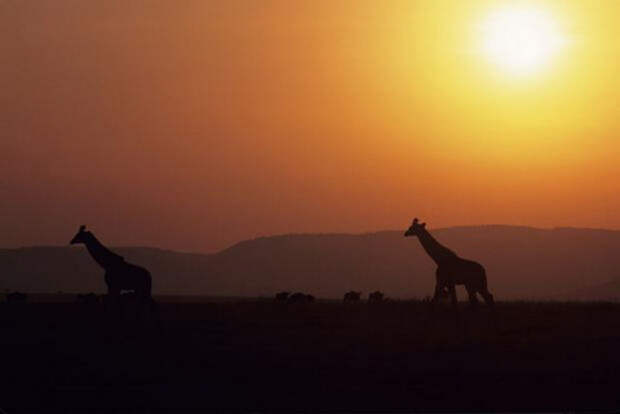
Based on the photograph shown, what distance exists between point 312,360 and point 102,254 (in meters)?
7.57

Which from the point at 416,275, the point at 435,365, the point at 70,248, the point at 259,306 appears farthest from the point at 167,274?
the point at 435,365

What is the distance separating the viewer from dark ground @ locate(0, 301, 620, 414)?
18594 millimetres

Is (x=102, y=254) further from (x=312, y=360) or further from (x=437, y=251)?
(x=312, y=360)

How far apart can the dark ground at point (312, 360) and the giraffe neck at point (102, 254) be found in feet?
4.32

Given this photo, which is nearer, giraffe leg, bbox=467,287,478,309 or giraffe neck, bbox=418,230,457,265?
giraffe neck, bbox=418,230,457,265

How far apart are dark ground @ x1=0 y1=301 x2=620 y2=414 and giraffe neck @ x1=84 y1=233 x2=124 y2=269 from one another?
132 centimetres

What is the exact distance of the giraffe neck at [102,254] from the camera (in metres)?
28.1

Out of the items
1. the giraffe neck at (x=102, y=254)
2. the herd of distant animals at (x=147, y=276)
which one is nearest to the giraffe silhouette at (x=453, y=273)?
the herd of distant animals at (x=147, y=276)

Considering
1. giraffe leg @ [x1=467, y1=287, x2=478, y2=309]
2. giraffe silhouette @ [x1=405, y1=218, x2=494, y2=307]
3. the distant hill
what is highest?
the distant hill

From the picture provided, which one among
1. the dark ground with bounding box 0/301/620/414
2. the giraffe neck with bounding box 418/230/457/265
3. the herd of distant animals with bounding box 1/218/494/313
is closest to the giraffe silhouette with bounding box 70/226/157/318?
the herd of distant animals with bounding box 1/218/494/313

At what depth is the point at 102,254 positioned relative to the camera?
28.3m

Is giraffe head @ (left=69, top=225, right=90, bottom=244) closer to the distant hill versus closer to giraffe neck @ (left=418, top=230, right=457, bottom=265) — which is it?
giraffe neck @ (left=418, top=230, right=457, bottom=265)

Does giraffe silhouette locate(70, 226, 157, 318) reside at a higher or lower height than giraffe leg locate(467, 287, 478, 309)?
higher

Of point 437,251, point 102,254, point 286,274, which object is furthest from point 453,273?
point 286,274
